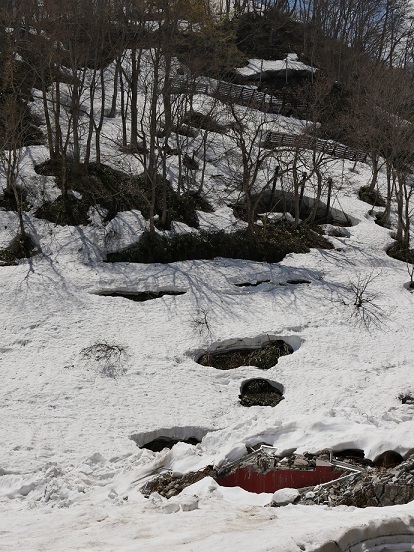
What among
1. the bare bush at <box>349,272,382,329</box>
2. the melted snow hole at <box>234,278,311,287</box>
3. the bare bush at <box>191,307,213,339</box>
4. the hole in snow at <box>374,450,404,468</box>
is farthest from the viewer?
the melted snow hole at <box>234,278,311,287</box>

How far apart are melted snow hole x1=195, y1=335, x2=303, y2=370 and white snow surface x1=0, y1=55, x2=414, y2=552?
5.2 inches

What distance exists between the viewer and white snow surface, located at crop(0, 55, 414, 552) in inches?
296

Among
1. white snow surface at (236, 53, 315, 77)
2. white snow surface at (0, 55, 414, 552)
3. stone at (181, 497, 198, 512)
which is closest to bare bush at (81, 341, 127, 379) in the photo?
white snow surface at (0, 55, 414, 552)

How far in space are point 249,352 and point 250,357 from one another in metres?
0.49

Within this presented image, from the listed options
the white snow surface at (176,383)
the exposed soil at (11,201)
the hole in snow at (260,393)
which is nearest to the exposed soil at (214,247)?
the white snow surface at (176,383)

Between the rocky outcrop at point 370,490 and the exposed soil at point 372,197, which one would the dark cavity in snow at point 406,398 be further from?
the exposed soil at point 372,197

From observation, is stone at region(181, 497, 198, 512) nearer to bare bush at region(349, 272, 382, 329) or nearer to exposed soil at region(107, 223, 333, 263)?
bare bush at region(349, 272, 382, 329)

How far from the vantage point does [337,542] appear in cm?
605

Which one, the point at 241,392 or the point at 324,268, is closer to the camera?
the point at 241,392

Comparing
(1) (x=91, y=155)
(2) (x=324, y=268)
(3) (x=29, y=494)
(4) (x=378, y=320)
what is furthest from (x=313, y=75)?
(3) (x=29, y=494)

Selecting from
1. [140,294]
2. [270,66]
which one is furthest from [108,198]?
[270,66]

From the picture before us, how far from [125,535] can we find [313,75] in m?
41.1

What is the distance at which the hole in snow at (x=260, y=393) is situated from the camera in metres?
15.4

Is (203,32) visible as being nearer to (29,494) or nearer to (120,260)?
(120,260)
